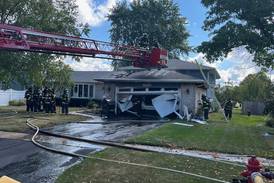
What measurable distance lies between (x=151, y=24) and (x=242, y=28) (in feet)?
128

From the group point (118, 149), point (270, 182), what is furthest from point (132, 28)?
point (270, 182)

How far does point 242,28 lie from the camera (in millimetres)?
15914

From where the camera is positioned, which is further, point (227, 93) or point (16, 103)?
point (227, 93)

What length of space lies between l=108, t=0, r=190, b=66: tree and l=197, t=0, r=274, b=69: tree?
35785 millimetres

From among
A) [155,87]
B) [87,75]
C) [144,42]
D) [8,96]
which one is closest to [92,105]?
[87,75]

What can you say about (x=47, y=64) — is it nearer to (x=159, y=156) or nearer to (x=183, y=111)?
(x=183, y=111)

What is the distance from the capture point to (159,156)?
10.6 metres

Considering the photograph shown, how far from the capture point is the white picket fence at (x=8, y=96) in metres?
33.5

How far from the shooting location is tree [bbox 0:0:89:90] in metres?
24.9

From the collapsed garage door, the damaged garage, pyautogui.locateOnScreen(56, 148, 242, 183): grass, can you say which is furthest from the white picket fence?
pyautogui.locateOnScreen(56, 148, 242, 183): grass

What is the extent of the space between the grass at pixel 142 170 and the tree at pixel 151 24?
1715 inches

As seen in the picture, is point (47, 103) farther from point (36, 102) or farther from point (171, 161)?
point (171, 161)

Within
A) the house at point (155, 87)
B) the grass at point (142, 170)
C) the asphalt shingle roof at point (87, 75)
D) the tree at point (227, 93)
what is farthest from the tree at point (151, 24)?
the grass at point (142, 170)

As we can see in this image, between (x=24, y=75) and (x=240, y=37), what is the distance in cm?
1589
